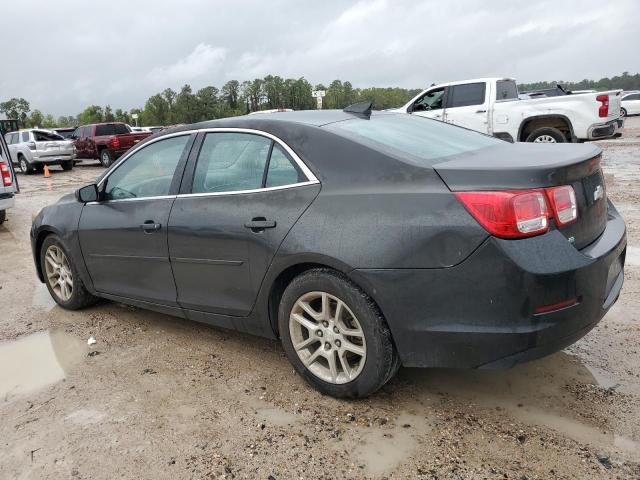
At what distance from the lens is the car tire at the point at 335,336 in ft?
8.82

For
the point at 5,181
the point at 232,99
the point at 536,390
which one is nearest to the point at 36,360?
the point at 536,390

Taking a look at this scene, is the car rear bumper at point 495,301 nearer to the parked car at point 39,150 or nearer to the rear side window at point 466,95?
the rear side window at point 466,95

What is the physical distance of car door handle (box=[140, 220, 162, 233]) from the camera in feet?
11.8

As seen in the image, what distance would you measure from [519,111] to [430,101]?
2.23 meters

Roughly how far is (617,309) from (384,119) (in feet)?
7.53

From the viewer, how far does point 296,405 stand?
2.97 m

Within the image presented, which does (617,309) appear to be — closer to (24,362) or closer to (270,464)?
(270,464)

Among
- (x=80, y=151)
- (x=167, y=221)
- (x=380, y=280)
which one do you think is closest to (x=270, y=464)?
(x=380, y=280)

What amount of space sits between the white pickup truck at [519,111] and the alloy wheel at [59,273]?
6.95 meters

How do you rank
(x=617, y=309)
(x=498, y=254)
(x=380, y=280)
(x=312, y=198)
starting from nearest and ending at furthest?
1. (x=498, y=254)
2. (x=380, y=280)
3. (x=312, y=198)
4. (x=617, y=309)

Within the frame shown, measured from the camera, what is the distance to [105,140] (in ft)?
67.7

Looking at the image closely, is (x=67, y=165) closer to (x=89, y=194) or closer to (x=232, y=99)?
(x=89, y=194)

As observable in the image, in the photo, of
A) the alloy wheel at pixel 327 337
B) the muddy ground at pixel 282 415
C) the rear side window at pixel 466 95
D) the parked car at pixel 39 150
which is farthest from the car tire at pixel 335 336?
the parked car at pixel 39 150

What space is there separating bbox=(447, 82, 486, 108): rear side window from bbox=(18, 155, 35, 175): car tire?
1543cm
